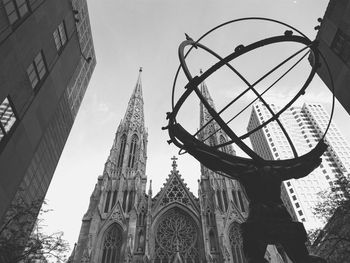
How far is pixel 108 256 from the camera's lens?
77.9 ft

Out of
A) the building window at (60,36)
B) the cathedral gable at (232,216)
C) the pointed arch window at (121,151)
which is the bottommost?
the cathedral gable at (232,216)

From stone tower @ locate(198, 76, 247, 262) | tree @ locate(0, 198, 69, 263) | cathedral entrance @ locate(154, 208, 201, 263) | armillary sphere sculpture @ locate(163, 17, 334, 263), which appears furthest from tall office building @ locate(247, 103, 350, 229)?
armillary sphere sculpture @ locate(163, 17, 334, 263)

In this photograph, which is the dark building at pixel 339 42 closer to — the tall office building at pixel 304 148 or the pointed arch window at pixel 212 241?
the pointed arch window at pixel 212 241

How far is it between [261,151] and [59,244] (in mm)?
82379

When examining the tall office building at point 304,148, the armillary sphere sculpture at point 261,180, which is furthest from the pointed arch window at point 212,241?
the tall office building at point 304,148

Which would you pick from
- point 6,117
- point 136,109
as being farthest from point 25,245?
point 136,109

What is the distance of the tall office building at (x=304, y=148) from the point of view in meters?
64.1

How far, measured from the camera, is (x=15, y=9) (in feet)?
38.9

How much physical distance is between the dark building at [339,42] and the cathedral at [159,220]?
15.9m

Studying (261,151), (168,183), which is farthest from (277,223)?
(261,151)

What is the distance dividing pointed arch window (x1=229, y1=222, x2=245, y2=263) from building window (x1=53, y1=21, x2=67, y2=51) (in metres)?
22.3

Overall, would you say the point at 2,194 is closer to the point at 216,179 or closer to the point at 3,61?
the point at 3,61

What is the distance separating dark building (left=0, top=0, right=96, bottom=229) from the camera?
11.5m

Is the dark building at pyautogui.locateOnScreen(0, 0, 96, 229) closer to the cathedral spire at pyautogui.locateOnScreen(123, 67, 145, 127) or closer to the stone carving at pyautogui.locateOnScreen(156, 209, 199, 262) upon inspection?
the stone carving at pyautogui.locateOnScreen(156, 209, 199, 262)
